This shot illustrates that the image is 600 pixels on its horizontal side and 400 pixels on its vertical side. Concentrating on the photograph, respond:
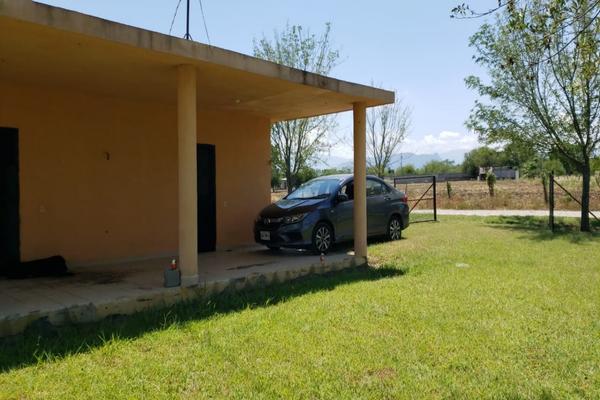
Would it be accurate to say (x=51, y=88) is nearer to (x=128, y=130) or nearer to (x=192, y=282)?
(x=128, y=130)

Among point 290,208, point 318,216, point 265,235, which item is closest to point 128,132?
point 265,235

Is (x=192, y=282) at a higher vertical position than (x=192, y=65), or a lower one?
lower

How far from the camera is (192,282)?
578cm

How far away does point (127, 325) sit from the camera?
4.72 meters

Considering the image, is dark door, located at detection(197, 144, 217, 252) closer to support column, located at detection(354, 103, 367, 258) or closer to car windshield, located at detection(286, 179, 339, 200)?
car windshield, located at detection(286, 179, 339, 200)

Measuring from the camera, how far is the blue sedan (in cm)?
855

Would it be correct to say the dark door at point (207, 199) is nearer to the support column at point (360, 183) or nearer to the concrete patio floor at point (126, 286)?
the concrete patio floor at point (126, 286)

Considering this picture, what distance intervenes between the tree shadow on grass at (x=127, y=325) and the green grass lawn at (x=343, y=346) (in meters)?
0.01

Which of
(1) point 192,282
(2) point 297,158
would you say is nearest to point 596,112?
(2) point 297,158

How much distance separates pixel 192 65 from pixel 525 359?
469cm

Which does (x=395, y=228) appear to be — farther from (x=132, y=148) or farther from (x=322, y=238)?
(x=132, y=148)

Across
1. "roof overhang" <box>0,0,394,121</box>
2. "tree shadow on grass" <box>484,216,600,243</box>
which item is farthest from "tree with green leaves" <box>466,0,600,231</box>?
"roof overhang" <box>0,0,394,121</box>

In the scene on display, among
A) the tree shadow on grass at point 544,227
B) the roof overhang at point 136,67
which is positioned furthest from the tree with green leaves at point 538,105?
the roof overhang at point 136,67

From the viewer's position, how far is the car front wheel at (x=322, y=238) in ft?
28.6
